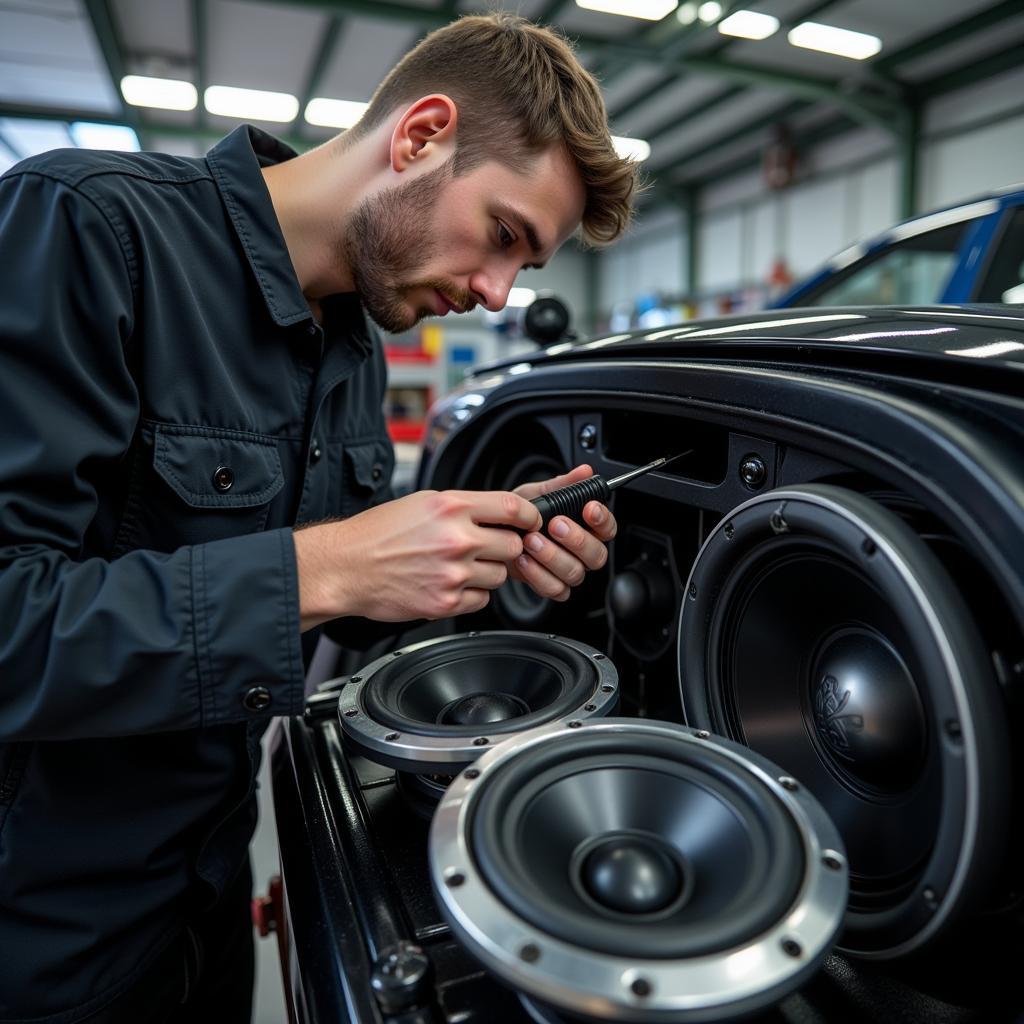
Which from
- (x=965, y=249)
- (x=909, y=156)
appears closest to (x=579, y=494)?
(x=965, y=249)

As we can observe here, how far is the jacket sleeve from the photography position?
645 millimetres

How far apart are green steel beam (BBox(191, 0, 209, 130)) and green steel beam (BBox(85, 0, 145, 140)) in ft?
1.89

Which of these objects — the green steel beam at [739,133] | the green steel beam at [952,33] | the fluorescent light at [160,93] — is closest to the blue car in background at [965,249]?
the green steel beam at [952,33]

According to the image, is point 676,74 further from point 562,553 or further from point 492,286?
point 562,553

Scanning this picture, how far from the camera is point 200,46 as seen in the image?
20.3 ft

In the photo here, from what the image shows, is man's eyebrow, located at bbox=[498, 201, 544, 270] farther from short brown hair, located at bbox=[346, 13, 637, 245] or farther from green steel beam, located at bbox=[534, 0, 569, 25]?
green steel beam, located at bbox=[534, 0, 569, 25]

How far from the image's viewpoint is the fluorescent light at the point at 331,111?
24.4ft

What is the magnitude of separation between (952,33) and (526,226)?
6.67 m

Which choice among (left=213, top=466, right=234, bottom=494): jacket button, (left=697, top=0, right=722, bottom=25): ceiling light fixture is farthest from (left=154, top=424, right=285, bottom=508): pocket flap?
(left=697, top=0, right=722, bottom=25): ceiling light fixture

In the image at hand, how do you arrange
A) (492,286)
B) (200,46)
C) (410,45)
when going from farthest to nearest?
(410,45), (200,46), (492,286)

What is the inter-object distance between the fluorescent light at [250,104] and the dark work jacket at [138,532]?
7.32 meters

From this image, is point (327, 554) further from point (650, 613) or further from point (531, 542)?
point (650, 613)

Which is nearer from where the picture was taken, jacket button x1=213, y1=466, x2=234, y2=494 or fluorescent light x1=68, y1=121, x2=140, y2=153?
jacket button x1=213, y1=466, x2=234, y2=494

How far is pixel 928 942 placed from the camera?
53 centimetres
